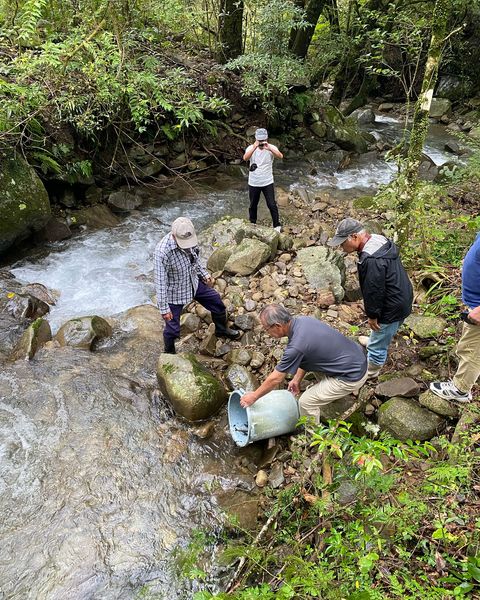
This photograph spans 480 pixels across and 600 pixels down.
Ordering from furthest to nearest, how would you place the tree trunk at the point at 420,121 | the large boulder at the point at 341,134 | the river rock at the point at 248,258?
the large boulder at the point at 341,134 → the river rock at the point at 248,258 → the tree trunk at the point at 420,121

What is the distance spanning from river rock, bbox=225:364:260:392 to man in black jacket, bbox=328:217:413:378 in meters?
1.74

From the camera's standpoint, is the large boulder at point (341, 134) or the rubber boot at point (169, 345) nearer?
the rubber boot at point (169, 345)

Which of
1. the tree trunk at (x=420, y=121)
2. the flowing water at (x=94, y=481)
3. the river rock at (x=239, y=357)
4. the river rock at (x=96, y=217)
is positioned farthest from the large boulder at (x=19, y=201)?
the tree trunk at (x=420, y=121)

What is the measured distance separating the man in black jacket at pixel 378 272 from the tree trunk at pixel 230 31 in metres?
9.98

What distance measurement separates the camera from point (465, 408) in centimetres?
403

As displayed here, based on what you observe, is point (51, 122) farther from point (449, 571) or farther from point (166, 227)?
point (449, 571)

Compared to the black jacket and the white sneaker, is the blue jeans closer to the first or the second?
the black jacket

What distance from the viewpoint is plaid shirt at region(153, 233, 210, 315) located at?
15.8 ft

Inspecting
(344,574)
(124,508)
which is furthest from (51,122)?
(344,574)

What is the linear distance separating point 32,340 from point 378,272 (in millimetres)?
4517

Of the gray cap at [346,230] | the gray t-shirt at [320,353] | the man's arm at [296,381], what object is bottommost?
the man's arm at [296,381]

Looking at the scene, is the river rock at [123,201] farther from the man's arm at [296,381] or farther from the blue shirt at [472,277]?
the blue shirt at [472,277]

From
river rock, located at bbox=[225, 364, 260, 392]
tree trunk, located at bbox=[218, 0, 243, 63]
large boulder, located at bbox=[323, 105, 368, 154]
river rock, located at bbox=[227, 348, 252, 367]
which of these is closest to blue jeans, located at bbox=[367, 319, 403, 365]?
river rock, located at bbox=[225, 364, 260, 392]

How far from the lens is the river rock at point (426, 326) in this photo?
512cm
